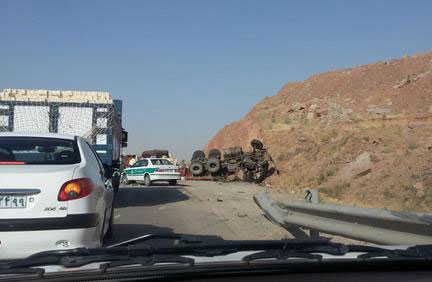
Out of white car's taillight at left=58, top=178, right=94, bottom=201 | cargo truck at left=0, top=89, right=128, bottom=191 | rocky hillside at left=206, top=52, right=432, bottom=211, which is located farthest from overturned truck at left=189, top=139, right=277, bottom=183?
white car's taillight at left=58, top=178, right=94, bottom=201

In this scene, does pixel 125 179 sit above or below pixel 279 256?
below

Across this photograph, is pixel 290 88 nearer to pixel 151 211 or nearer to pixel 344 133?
pixel 344 133

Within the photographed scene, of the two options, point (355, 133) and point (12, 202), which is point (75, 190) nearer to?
point (12, 202)

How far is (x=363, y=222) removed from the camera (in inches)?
265

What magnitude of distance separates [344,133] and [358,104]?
10.9m

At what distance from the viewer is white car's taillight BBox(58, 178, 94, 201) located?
6.07 metres

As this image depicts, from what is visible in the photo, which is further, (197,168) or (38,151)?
(197,168)

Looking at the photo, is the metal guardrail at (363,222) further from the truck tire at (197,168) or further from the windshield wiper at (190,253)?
the truck tire at (197,168)

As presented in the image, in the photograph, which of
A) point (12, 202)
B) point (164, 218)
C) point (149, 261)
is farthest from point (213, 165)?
point (149, 261)

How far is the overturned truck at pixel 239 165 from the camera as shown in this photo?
109ft

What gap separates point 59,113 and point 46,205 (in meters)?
11.4

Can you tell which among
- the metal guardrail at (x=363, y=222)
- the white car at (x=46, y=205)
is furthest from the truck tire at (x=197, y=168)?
the white car at (x=46, y=205)

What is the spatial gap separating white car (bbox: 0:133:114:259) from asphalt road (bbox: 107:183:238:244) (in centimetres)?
333

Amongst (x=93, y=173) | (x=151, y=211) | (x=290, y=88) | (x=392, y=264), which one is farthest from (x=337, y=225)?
(x=290, y=88)
